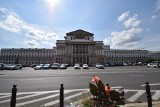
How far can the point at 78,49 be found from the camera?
12156 centimetres

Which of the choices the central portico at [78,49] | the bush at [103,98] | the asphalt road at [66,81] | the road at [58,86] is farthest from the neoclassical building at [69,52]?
the bush at [103,98]

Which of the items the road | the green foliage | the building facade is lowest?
the road

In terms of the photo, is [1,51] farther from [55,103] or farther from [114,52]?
[55,103]

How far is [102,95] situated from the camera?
327 centimetres

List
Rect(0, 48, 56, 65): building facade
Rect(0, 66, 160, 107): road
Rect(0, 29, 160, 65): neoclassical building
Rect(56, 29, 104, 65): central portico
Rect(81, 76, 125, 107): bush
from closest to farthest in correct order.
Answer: Rect(81, 76, 125, 107): bush < Rect(0, 66, 160, 107): road < Rect(56, 29, 104, 65): central portico < Rect(0, 29, 160, 65): neoclassical building < Rect(0, 48, 56, 65): building facade

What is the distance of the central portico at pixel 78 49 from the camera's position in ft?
393

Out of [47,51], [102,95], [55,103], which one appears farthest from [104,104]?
[47,51]

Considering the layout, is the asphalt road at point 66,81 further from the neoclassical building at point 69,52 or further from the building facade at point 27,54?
the building facade at point 27,54

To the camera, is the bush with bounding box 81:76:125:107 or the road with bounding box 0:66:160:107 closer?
the bush with bounding box 81:76:125:107

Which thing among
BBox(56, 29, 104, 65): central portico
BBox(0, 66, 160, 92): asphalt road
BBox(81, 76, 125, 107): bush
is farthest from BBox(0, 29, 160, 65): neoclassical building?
BBox(81, 76, 125, 107): bush

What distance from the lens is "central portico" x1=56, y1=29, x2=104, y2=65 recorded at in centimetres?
11969

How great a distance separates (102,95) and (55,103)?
5.28 metres

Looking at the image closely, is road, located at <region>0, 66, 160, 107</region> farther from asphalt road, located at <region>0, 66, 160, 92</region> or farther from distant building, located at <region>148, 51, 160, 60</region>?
distant building, located at <region>148, 51, 160, 60</region>

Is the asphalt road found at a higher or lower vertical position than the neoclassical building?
lower
